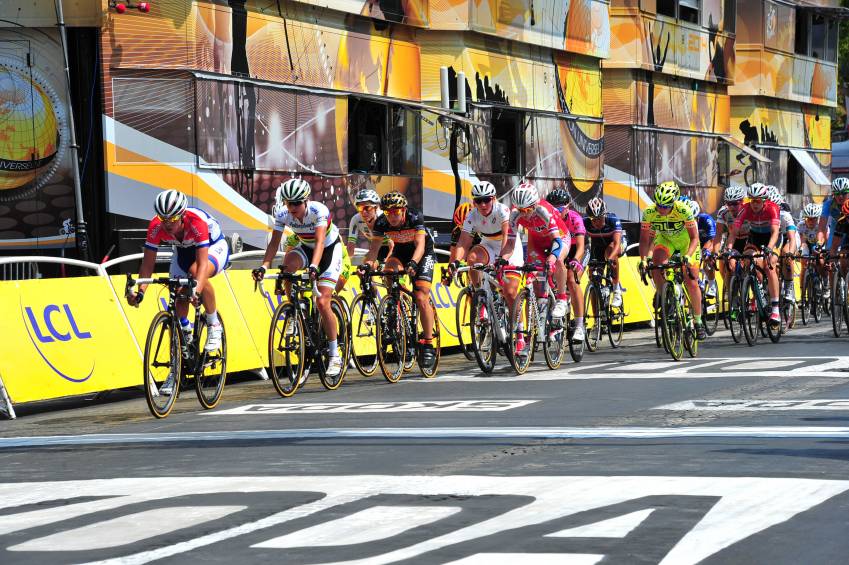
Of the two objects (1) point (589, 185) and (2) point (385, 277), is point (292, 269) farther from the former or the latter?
(1) point (589, 185)

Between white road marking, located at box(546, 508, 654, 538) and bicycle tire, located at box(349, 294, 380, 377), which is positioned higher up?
bicycle tire, located at box(349, 294, 380, 377)

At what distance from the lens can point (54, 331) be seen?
44.4ft

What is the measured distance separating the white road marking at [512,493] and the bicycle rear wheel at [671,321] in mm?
8773

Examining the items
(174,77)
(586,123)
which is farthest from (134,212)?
(586,123)

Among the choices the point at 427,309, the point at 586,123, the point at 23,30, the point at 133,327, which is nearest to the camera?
the point at 133,327

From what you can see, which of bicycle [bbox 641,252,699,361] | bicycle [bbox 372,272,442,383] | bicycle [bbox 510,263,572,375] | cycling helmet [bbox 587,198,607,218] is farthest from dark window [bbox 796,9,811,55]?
bicycle [bbox 372,272,442,383]

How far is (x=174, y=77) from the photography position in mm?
24062

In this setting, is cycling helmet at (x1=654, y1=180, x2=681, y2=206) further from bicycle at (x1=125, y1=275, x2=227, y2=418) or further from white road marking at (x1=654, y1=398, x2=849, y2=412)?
bicycle at (x1=125, y1=275, x2=227, y2=418)

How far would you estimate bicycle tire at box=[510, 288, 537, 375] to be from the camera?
A: 15867mm

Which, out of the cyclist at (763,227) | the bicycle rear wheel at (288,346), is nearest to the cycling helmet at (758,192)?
the cyclist at (763,227)

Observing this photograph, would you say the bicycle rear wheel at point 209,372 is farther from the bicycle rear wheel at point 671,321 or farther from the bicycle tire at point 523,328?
the bicycle rear wheel at point 671,321

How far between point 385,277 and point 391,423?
13.7ft

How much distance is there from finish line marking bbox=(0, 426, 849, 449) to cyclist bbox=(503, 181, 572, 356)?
528cm

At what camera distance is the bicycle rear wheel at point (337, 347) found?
14.5m
